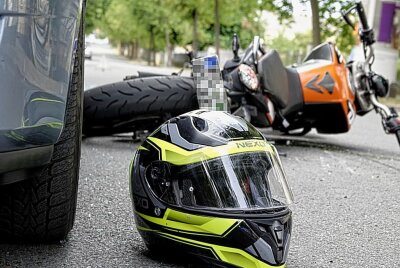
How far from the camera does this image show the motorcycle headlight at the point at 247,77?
555 centimetres

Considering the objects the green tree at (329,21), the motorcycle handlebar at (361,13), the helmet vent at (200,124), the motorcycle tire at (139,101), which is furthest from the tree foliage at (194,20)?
the helmet vent at (200,124)

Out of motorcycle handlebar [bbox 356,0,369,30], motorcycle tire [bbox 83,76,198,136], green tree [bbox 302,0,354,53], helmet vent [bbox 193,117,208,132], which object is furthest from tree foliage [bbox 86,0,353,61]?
helmet vent [bbox 193,117,208,132]

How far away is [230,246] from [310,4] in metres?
14.3

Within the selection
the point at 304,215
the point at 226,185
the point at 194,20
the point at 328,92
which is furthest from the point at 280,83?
the point at 194,20

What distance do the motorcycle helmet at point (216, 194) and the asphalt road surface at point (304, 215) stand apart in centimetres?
23

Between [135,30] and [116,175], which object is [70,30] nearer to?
[116,175]

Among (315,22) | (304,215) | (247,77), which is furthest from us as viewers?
(315,22)

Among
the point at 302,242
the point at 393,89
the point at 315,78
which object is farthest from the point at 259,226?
the point at 393,89

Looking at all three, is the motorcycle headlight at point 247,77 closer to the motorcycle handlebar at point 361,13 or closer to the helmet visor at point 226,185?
the motorcycle handlebar at point 361,13

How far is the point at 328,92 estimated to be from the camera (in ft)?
20.6

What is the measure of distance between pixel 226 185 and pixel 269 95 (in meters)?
3.45

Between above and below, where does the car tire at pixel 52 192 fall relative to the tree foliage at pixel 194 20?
above

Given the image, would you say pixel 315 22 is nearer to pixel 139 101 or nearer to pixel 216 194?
pixel 139 101

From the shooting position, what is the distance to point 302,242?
10.3 feet
